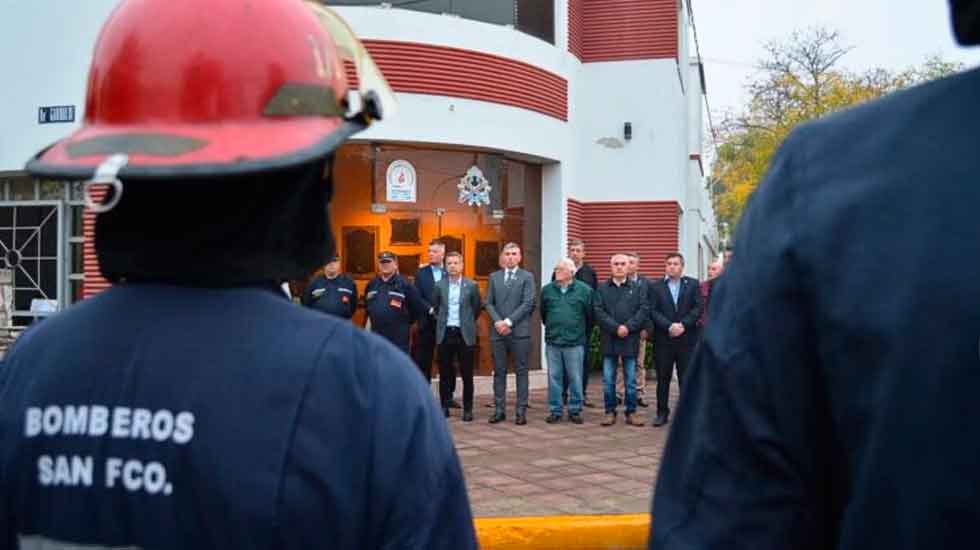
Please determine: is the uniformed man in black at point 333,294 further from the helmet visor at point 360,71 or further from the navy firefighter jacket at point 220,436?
the navy firefighter jacket at point 220,436

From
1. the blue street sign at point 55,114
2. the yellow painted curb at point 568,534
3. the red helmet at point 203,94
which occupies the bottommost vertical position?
the yellow painted curb at point 568,534

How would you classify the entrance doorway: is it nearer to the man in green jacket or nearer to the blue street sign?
the blue street sign

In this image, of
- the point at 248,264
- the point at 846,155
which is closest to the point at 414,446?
the point at 248,264

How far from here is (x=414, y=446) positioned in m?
1.42

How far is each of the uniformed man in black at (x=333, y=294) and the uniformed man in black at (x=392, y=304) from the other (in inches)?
9.3

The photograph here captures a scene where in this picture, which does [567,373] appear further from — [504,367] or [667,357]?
[667,357]

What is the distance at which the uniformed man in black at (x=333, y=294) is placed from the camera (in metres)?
10.3

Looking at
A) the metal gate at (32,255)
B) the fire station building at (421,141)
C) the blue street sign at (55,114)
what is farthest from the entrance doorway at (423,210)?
the metal gate at (32,255)

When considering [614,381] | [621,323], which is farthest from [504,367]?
[621,323]

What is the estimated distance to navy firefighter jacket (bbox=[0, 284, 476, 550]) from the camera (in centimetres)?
134

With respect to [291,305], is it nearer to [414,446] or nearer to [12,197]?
[414,446]

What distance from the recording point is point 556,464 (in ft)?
27.2

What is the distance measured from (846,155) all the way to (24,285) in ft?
50.9

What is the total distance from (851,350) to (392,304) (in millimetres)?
9641
